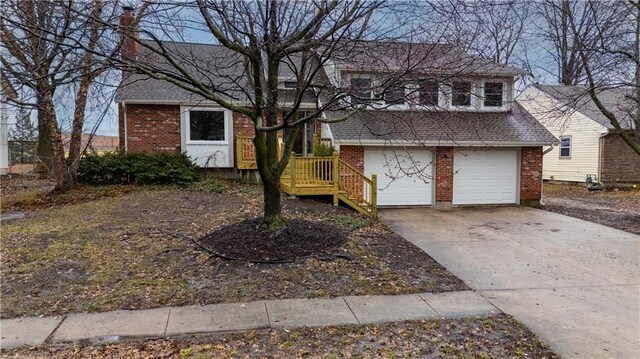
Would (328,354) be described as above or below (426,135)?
below

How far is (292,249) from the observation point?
6844 mm

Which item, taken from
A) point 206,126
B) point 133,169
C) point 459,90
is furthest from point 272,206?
point 206,126

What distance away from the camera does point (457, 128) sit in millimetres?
13828

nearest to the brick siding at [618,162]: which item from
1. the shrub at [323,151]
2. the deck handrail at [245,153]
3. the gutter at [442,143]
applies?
the gutter at [442,143]

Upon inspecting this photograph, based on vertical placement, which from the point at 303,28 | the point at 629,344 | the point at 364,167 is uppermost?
the point at 303,28

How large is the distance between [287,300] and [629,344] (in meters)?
3.52

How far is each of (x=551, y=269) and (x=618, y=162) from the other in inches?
693

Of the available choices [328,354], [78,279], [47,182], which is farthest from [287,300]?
[47,182]

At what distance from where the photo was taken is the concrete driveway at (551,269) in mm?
4453

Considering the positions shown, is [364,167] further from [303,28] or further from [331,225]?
[303,28]

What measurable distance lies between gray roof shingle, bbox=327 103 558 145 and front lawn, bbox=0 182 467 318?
4.02 meters

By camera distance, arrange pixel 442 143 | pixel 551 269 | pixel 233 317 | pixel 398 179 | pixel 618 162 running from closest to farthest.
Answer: pixel 233 317 → pixel 551 269 → pixel 442 143 → pixel 398 179 → pixel 618 162

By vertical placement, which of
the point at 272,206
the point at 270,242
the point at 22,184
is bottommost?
the point at 270,242

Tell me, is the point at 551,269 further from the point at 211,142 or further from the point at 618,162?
the point at 618,162
